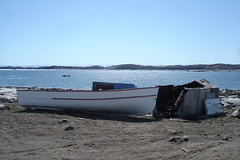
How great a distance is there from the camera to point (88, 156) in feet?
19.6

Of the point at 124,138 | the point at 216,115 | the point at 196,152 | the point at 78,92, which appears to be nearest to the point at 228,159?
the point at 196,152

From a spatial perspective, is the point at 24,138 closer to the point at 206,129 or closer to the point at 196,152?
the point at 196,152

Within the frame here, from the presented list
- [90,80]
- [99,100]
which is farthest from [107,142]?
[90,80]

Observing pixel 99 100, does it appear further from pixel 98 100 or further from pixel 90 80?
pixel 90 80

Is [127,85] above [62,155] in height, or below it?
above

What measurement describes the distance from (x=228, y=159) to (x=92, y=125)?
5.34 m

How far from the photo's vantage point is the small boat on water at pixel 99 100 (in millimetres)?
12492

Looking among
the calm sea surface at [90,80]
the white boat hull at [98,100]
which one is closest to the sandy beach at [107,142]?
the white boat hull at [98,100]

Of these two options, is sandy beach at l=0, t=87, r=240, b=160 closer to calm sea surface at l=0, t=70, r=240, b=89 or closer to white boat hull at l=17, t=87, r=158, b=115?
white boat hull at l=17, t=87, r=158, b=115

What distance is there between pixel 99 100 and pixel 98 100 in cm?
5

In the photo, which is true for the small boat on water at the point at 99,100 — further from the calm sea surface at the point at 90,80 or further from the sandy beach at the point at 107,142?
the calm sea surface at the point at 90,80

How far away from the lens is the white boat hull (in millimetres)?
12500

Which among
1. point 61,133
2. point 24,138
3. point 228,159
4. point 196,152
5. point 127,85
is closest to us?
point 228,159

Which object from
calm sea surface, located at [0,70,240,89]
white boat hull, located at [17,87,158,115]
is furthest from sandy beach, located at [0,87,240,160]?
calm sea surface, located at [0,70,240,89]
